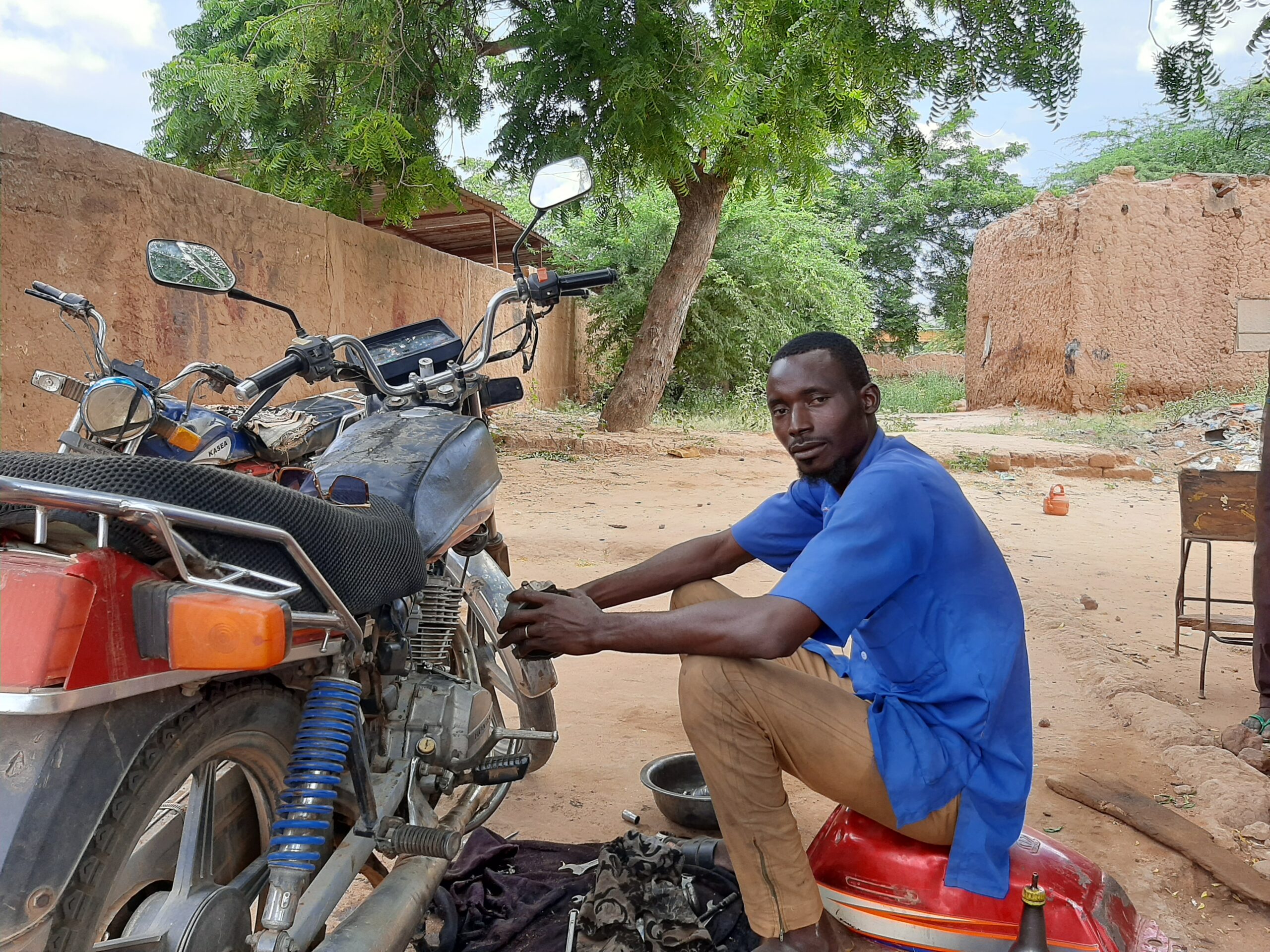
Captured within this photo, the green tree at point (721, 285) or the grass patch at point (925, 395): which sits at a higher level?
the green tree at point (721, 285)

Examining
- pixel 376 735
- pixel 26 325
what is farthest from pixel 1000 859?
pixel 26 325

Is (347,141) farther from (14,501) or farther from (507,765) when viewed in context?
(14,501)

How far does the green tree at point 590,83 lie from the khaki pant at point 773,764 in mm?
4304

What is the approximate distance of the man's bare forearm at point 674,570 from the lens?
2389 mm

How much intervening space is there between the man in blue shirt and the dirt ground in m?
0.86

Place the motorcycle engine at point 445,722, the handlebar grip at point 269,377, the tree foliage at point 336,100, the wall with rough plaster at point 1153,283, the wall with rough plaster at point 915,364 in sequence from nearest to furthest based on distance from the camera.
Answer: the handlebar grip at point 269,377
the motorcycle engine at point 445,722
the tree foliage at point 336,100
the wall with rough plaster at point 1153,283
the wall with rough plaster at point 915,364

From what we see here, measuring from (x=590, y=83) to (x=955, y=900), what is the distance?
7.03 m

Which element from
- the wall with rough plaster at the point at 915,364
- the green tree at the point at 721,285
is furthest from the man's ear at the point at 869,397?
the wall with rough plaster at the point at 915,364

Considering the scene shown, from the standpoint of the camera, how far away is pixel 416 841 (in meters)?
1.70

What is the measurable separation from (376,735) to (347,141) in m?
6.36

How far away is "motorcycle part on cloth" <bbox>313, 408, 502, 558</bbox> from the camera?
1.92 meters

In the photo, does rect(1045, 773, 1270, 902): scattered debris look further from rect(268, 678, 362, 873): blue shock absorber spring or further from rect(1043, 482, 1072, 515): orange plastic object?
rect(1043, 482, 1072, 515): orange plastic object

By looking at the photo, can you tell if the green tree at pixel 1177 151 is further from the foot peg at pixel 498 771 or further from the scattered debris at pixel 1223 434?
the foot peg at pixel 498 771

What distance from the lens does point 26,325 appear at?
4582 mm
